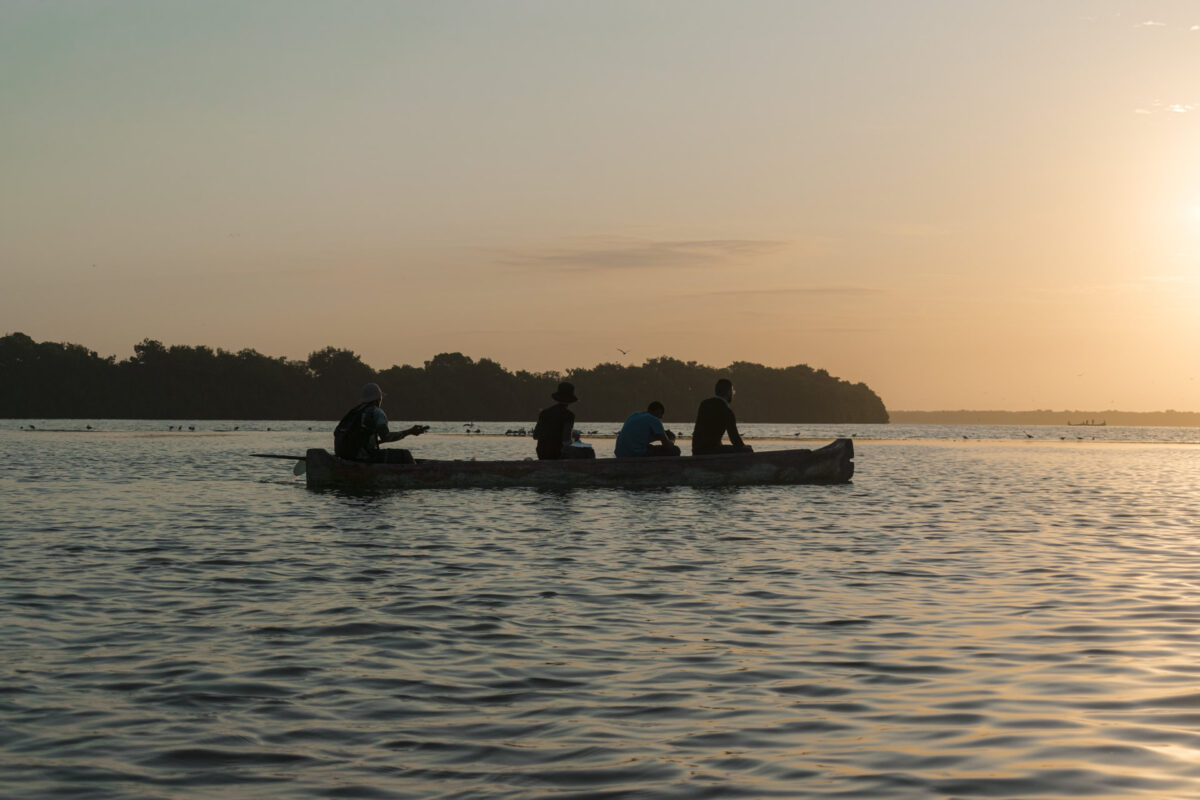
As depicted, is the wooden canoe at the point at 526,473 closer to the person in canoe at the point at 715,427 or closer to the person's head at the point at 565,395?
the person in canoe at the point at 715,427

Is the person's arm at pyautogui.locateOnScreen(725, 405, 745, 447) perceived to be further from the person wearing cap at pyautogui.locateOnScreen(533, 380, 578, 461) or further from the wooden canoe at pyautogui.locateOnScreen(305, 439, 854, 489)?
the person wearing cap at pyautogui.locateOnScreen(533, 380, 578, 461)

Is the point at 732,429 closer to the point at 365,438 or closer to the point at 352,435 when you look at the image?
the point at 365,438

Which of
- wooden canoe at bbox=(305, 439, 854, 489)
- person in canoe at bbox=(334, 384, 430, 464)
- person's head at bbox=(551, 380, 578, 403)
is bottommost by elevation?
wooden canoe at bbox=(305, 439, 854, 489)

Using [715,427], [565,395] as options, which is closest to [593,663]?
[565,395]

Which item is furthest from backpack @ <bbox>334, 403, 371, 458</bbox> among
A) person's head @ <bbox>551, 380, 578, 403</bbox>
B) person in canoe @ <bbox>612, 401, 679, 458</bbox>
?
person in canoe @ <bbox>612, 401, 679, 458</bbox>

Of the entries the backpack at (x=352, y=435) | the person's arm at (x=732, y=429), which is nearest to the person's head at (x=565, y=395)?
the person's arm at (x=732, y=429)

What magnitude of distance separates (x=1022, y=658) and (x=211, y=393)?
191582mm

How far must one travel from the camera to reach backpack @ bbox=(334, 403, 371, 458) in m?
24.4

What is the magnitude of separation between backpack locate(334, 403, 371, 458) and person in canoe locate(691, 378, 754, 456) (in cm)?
712

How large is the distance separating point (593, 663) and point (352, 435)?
679 inches

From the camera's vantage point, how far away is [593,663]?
7.94m

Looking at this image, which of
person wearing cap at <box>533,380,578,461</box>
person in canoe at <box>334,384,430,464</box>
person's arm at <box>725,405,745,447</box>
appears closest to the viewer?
person in canoe at <box>334,384,430,464</box>

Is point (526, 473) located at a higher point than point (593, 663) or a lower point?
higher

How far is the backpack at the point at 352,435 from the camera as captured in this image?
80.0ft
